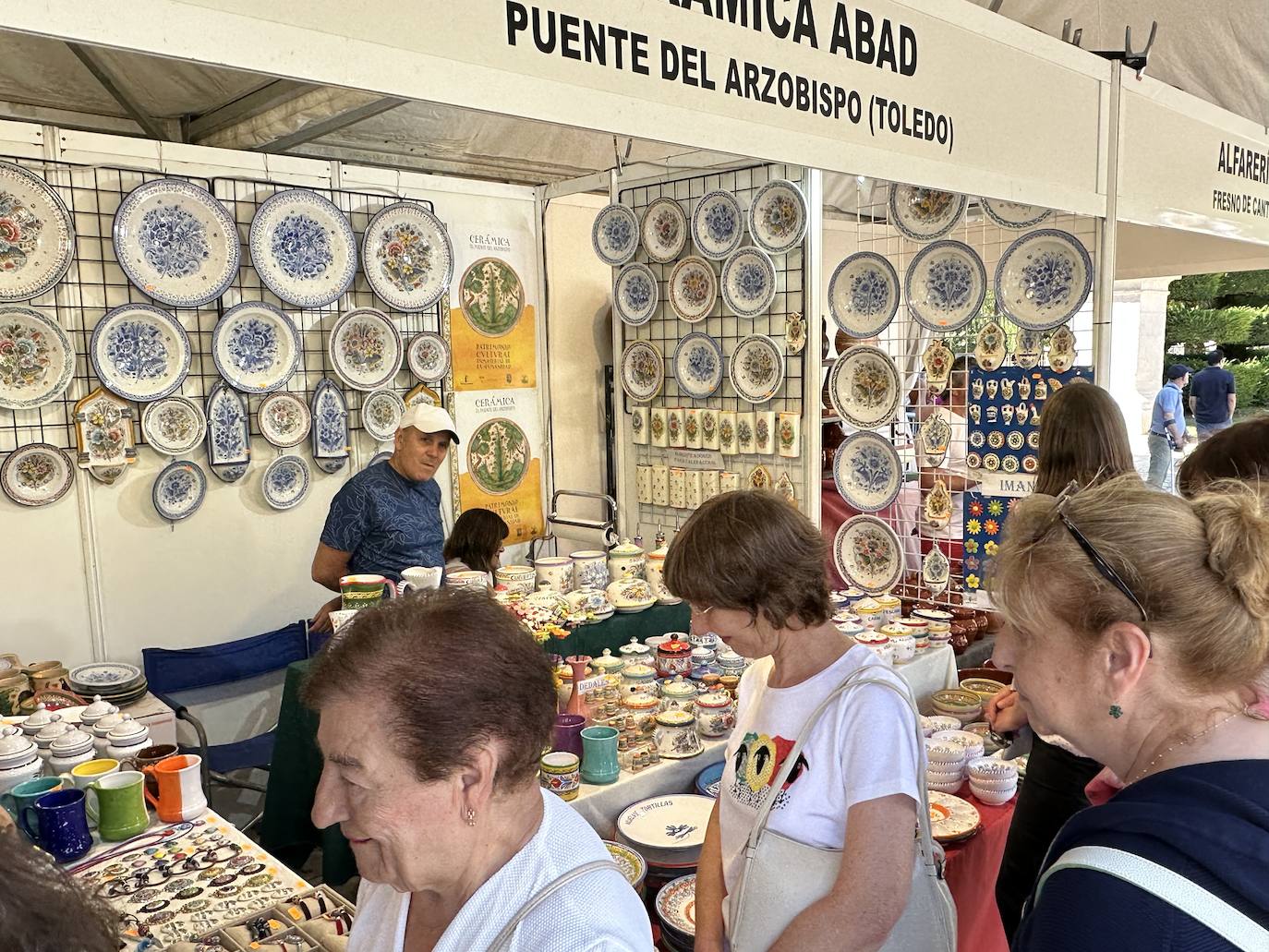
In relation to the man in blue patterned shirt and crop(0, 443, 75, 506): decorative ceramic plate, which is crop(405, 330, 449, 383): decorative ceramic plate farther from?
crop(0, 443, 75, 506): decorative ceramic plate

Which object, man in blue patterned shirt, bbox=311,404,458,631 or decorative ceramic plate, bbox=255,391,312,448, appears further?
decorative ceramic plate, bbox=255,391,312,448

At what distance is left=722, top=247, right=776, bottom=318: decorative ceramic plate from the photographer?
12.7 feet

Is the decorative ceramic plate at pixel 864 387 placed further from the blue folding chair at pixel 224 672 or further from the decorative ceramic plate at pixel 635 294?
the blue folding chair at pixel 224 672

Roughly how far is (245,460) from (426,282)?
3.87 feet

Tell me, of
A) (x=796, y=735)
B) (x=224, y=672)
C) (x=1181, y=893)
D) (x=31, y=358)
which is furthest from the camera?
(x=224, y=672)

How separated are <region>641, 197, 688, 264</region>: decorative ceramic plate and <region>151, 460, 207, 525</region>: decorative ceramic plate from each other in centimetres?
220

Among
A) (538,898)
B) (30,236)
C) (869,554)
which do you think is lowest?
(869,554)

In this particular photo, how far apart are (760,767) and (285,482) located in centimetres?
319

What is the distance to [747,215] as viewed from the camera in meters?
3.94

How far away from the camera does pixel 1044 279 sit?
134 inches

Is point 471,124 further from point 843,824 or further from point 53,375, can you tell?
point 843,824

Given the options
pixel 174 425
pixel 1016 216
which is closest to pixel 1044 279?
pixel 1016 216

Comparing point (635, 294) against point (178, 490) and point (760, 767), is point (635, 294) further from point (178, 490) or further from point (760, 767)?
point (760, 767)

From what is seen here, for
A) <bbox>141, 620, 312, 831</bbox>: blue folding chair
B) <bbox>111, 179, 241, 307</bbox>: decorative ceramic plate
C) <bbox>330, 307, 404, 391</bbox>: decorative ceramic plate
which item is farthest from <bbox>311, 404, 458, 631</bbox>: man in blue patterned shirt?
<bbox>111, 179, 241, 307</bbox>: decorative ceramic plate
